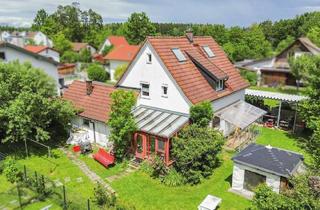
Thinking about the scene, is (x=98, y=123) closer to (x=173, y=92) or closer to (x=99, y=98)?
(x=99, y=98)

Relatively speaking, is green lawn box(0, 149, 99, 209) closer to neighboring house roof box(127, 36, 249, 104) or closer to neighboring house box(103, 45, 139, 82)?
neighboring house roof box(127, 36, 249, 104)

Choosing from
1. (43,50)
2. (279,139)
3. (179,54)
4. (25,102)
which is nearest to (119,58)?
(43,50)

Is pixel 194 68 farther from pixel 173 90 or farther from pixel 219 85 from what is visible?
pixel 173 90

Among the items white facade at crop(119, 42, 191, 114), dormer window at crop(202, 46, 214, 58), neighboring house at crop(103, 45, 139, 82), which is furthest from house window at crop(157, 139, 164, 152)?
neighboring house at crop(103, 45, 139, 82)

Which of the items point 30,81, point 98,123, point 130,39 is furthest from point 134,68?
point 130,39

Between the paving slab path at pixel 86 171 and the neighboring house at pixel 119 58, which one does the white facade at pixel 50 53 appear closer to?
the neighboring house at pixel 119 58

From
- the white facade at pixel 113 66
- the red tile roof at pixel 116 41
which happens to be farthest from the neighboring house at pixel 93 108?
the red tile roof at pixel 116 41
